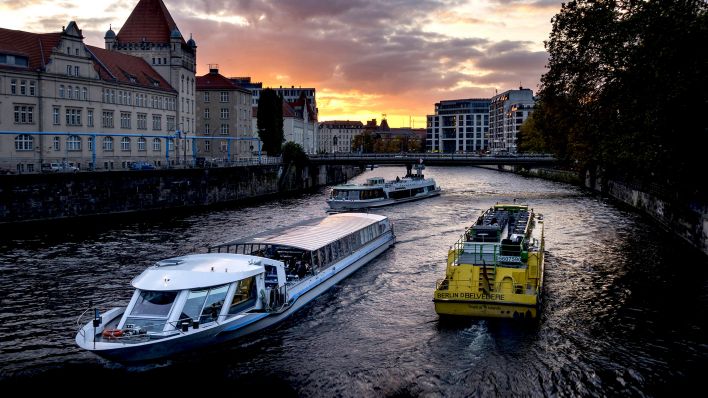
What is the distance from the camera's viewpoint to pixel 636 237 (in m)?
49.1

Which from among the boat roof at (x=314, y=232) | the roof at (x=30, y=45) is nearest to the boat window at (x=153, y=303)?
the boat roof at (x=314, y=232)

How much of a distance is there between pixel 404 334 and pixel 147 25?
8967 cm

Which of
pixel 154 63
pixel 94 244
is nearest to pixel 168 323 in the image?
pixel 94 244

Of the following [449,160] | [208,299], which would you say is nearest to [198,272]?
[208,299]

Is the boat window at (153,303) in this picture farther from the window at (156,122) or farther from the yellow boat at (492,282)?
the window at (156,122)

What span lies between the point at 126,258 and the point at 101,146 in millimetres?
43774

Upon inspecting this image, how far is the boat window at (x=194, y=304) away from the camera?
22.6m

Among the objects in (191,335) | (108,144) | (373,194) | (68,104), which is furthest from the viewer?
(108,144)

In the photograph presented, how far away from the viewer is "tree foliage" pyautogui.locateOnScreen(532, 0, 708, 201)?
38.7 m

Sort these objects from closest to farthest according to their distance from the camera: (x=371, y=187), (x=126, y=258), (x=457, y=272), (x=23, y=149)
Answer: (x=457, y=272) < (x=126, y=258) < (x=23, y=149) < (x=371, y=187)

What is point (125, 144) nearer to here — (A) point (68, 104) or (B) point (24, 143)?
(A) point (68, 104)

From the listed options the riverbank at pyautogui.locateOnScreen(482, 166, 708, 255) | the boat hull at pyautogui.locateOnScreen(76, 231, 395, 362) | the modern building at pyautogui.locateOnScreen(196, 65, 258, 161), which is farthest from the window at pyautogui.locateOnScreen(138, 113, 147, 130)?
the boat hull at pyautogui.locateOnScreen(76, 231, 395, 362)

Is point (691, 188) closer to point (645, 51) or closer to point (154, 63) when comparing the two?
point (645, 51)

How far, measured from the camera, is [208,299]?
23359mm
